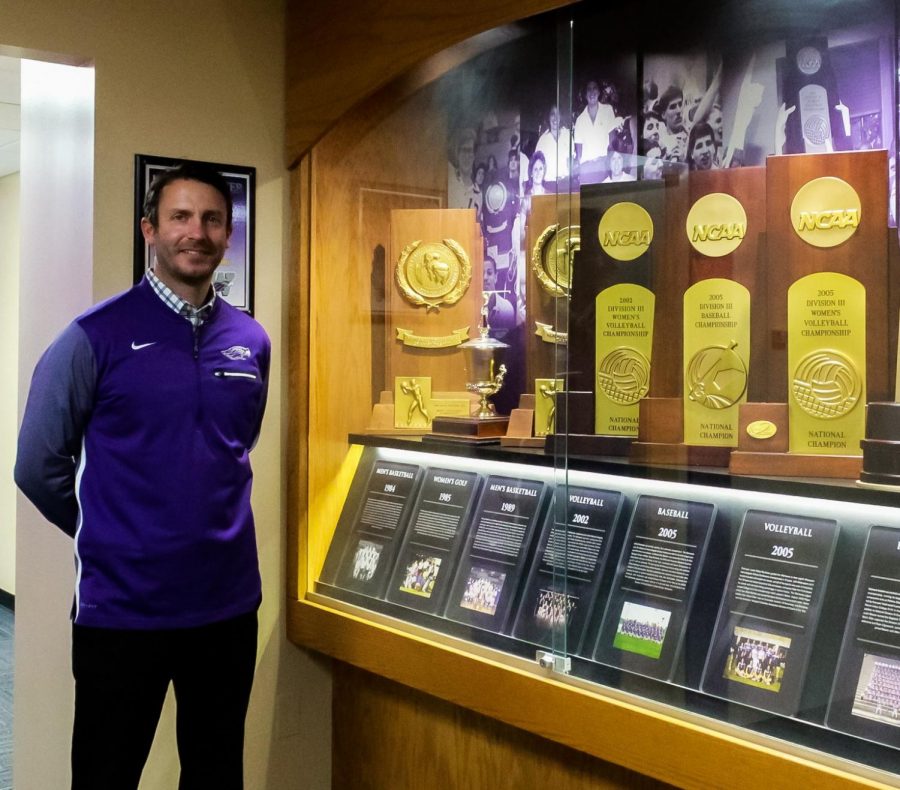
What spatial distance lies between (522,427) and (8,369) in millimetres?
4992

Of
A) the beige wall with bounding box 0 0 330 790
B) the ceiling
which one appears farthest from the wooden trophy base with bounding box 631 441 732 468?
the ceiling

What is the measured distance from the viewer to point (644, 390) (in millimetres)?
2271

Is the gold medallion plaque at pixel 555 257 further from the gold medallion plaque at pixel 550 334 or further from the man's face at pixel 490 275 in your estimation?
the man's face at pixel 490 275

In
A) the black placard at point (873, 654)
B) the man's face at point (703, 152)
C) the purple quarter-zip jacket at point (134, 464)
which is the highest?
the man's face at point (703, 152)

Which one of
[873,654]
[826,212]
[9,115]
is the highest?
[9,115]

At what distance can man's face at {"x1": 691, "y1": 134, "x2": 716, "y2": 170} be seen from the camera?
85.1 inches

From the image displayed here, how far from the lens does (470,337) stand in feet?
9.62

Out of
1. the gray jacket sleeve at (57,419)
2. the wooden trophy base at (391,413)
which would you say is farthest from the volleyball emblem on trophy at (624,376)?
the gray jacket sleeve at (57,419)

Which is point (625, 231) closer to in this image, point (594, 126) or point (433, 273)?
point (594, 126)

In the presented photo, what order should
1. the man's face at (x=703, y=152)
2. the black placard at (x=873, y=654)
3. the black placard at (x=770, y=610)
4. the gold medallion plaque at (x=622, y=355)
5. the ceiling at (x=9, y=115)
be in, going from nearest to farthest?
the black placard at (x=873, y=654), the black placard at (x=770, y=610), the man's face at (x=703, y=152), the gold medallion plaque at (x=622, y=355), the ceiling at (x=9, y=115)

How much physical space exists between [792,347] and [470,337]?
3.52 feet

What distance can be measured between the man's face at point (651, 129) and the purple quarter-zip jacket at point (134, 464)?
1.08 metres

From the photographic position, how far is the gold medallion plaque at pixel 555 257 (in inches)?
93.8

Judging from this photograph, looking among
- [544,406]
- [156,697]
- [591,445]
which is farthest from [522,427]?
[156,697]
